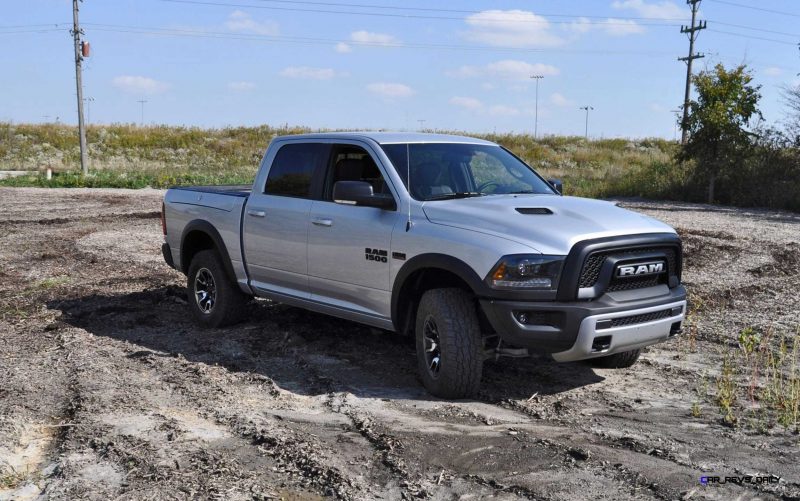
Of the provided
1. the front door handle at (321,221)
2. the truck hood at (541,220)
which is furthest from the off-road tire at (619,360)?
the front door handle at (321,221)

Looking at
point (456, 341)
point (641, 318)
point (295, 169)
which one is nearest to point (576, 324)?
point (641, 318)

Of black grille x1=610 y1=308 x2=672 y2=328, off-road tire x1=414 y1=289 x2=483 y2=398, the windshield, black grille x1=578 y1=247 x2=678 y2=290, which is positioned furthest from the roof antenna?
black grille x1=610 y1=308 x2=672 y2=328

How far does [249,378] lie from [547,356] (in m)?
2.40

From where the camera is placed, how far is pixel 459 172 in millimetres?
6855

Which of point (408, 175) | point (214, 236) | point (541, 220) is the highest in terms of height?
point (408, 175)

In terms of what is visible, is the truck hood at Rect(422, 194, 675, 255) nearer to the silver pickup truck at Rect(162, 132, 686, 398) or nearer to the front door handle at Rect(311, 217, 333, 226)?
the silver pickup truck at Rect(162, 132, 686, 398)

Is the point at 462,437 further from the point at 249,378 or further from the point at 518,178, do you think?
the point at 518,178

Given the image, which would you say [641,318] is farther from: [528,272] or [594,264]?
[528,272]

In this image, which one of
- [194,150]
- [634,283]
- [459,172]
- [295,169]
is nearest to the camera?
[634,283]

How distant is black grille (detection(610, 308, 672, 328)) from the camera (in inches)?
222

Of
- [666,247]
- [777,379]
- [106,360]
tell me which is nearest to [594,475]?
[666,247]

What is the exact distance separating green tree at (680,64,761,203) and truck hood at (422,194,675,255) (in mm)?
21096

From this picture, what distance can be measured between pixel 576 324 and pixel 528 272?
18.1 inches

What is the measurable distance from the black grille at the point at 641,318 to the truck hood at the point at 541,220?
1.87 ft
